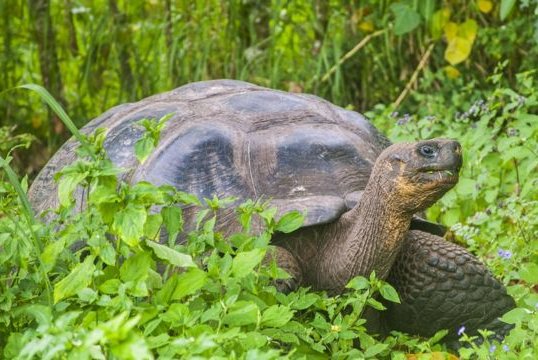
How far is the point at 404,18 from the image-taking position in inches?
239

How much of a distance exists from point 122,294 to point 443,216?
8.29 feet

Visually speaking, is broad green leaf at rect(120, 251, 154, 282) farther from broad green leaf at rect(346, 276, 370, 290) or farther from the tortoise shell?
the tortoise shell

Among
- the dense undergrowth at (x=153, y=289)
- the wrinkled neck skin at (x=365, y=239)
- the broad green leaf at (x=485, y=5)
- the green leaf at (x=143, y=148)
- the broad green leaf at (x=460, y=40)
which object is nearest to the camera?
the dense undergrowth at (x=153, y=289)

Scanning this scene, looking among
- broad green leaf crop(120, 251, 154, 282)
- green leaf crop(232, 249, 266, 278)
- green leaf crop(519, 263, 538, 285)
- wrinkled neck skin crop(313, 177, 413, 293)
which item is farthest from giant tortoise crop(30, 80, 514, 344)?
broad green leaf crop(120, 251, 154, 282)

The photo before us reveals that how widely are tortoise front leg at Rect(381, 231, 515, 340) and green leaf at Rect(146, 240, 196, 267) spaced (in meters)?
1.17

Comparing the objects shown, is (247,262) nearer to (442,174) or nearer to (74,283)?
(74,283)

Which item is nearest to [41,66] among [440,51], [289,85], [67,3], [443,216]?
[67,3]

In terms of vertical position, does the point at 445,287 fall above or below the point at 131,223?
below

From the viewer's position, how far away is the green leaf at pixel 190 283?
2566 mm

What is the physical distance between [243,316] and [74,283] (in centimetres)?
39

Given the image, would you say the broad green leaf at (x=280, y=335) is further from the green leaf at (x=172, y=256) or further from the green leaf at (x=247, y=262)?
the green leaf at (x=172, y=256)

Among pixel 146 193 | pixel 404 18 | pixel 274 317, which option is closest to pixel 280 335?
pixel 274 317

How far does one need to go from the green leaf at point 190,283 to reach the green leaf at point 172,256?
0.04m

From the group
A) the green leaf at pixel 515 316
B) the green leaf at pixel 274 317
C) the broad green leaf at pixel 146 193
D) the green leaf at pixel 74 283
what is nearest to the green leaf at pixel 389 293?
the green leaf at pixel 515 316
